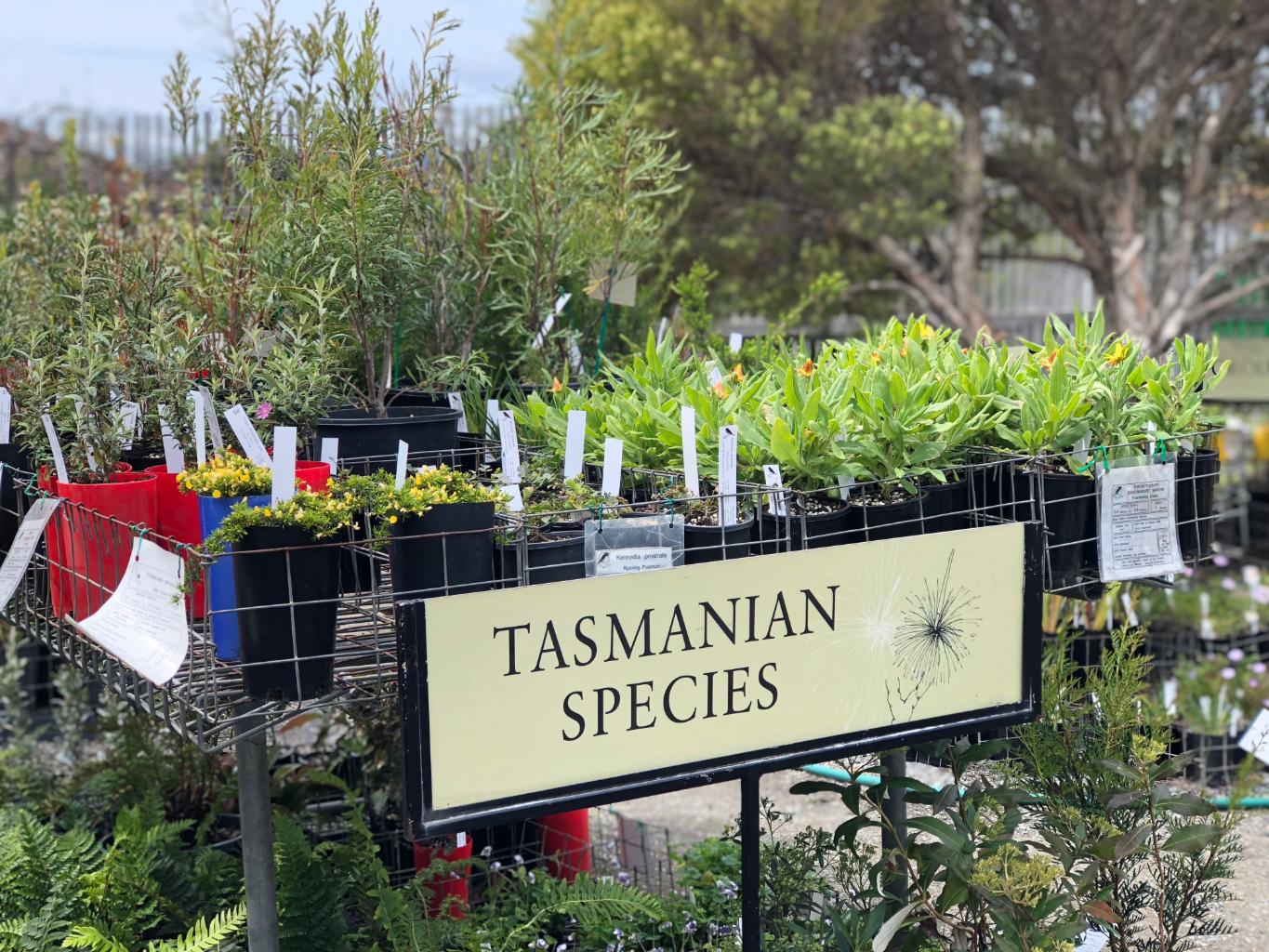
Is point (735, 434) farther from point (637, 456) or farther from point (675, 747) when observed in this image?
point (675, 747)

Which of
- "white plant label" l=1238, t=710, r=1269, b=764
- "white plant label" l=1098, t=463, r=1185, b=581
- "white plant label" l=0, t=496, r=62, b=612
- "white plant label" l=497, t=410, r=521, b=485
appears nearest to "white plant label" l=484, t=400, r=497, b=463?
"white plant label" l=497, t=410, r=521, b=485

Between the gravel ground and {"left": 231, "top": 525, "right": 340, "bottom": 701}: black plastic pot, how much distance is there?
1.80 meters

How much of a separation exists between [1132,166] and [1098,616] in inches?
305

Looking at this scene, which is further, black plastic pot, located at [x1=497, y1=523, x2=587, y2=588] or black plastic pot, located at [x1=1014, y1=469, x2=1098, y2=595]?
black plastic pot, located at [x1=1014, y1=469, x2=1098, y2=595]

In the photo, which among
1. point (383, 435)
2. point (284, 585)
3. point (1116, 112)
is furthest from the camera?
point (1116, 112)

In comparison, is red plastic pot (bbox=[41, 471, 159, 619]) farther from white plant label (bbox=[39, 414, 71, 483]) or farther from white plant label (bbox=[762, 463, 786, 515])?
white plant label (bbox=[762, 463, 786, 515])

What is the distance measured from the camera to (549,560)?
1.89 meters

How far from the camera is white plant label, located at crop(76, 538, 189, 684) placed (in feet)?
5.62

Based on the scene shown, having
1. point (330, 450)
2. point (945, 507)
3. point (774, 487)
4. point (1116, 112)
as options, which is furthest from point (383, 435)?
point (1116, 112)

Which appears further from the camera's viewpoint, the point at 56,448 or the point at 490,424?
the point at 490,424

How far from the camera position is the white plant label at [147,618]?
171 centimetres

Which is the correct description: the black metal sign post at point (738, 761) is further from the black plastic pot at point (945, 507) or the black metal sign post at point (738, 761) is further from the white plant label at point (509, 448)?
the white plant label at point (509, 448)

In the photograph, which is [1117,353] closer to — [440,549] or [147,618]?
[440,549]

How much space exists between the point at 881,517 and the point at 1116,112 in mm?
9570
